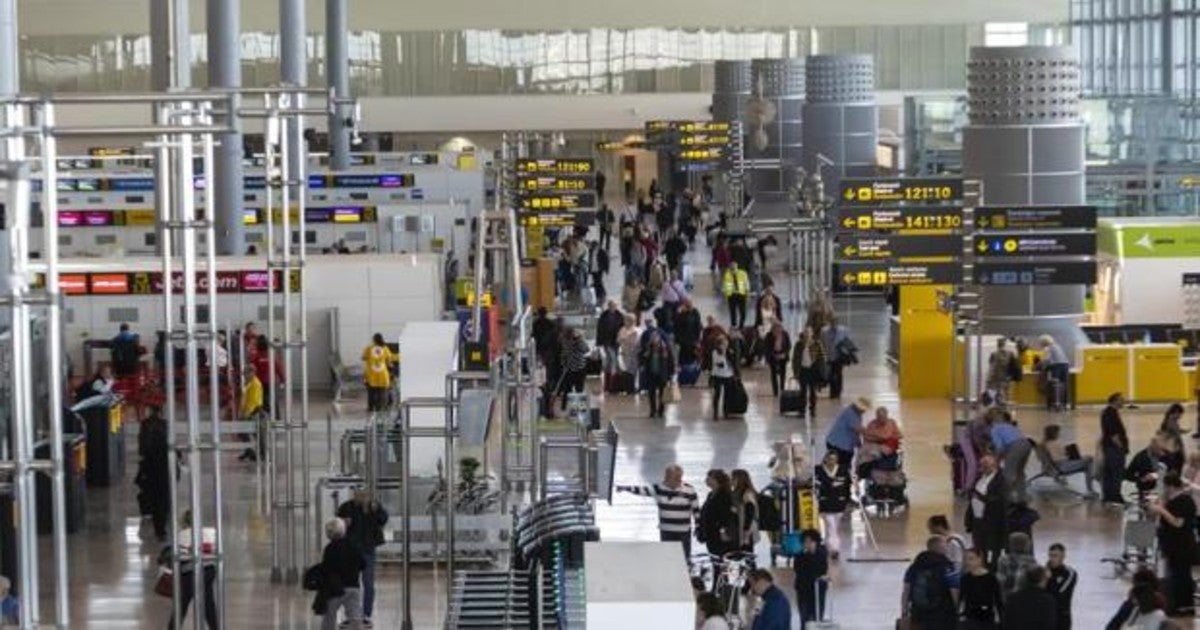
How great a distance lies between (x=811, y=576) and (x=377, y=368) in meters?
14.2

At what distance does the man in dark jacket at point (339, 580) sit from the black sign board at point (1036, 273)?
39.4 feet

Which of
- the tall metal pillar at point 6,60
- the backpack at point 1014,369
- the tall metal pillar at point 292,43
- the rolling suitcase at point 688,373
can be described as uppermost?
the tall metal pillar at point 292,43

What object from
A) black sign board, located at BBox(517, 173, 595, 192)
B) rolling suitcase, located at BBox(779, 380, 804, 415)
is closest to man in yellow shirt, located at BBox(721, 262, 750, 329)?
black sign board, located at BBox(517, 173, 595, 192)

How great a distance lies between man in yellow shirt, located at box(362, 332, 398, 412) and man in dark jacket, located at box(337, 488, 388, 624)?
39.9 ft

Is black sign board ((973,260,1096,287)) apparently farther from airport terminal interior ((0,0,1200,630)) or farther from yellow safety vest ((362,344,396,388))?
yellow safety vest ((362,344,396,388))

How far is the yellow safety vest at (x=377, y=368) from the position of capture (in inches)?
1319

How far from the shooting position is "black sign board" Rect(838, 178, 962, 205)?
35.0m

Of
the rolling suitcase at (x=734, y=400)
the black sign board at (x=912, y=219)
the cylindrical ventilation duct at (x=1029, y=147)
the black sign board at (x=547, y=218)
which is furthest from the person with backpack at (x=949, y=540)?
the black sign board at (x=547, y=218)

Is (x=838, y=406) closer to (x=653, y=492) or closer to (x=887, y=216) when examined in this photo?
(x=887, y=216)

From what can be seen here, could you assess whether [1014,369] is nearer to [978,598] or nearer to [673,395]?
[673,395]

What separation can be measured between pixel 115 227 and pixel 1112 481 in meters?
23.6

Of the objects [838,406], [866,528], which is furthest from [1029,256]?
[866,528]

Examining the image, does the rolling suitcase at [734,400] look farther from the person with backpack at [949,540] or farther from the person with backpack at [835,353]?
the person with backpack at [949,540]

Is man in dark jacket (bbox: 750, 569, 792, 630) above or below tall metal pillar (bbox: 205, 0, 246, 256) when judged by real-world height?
below
